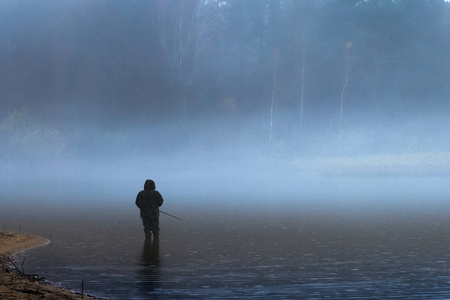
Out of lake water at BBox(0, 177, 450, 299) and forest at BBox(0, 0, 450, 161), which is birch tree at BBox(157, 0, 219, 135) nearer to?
forest at BBox(0, 0, 450, 161)

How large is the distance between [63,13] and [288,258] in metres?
61.2

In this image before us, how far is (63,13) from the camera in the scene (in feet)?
237

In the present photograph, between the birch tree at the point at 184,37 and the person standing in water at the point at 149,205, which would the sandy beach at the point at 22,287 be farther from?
the birch tree at the point at 184,37

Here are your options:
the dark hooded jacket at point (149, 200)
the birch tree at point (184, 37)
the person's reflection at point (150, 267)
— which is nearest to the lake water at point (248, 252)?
the person's reflection at point (150, 267)

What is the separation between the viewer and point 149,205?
714 inches

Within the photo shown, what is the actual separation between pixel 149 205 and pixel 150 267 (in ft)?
12.5

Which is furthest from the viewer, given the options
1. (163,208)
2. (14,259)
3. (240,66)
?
(240,66)

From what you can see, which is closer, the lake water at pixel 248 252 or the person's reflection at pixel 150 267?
the lake water at pixel 248 252

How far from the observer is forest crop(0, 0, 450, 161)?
66000mm

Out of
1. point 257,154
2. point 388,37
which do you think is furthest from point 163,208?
point 388,37

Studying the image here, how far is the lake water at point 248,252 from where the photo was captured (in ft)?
40.4

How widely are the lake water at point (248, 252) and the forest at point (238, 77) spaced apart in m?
38.3

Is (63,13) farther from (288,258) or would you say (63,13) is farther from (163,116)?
(288,258)

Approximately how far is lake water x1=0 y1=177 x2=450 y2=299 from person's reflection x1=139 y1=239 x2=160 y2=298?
2cm
